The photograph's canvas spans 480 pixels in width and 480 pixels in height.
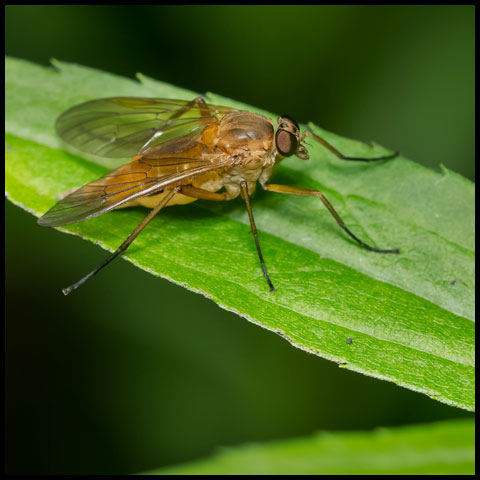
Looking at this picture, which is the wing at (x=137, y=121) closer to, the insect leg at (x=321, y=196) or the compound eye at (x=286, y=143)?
the compound eye at (x=286, y=143)

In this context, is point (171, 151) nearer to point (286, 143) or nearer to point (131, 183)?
point (131, 183)

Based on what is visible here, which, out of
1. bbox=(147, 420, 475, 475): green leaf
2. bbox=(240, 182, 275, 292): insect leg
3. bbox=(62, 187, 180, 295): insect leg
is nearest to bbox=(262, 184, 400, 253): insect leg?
bbox=(240, 182, 275, 292): insect leg

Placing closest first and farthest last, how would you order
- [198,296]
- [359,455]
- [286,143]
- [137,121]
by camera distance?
[359,455], [286,143], [137,121], [198,296]

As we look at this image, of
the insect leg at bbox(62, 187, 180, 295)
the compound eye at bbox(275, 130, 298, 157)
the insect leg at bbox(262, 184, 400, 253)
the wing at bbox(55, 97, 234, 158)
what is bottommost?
the insect leg at bbox(62, 187, 180, 295)

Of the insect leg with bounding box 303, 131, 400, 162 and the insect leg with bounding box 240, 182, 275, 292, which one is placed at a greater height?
the insect leg with bounding box 303, 131, 400, 162

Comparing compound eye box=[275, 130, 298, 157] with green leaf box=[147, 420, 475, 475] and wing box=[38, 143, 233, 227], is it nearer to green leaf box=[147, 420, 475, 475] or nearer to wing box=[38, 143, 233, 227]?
wing box=[38, 143, 233, 227]

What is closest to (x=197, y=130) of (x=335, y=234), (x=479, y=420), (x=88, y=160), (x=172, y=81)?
(x=88, y=160)

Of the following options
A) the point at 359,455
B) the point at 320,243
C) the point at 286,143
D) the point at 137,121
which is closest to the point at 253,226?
the point at 320,243
